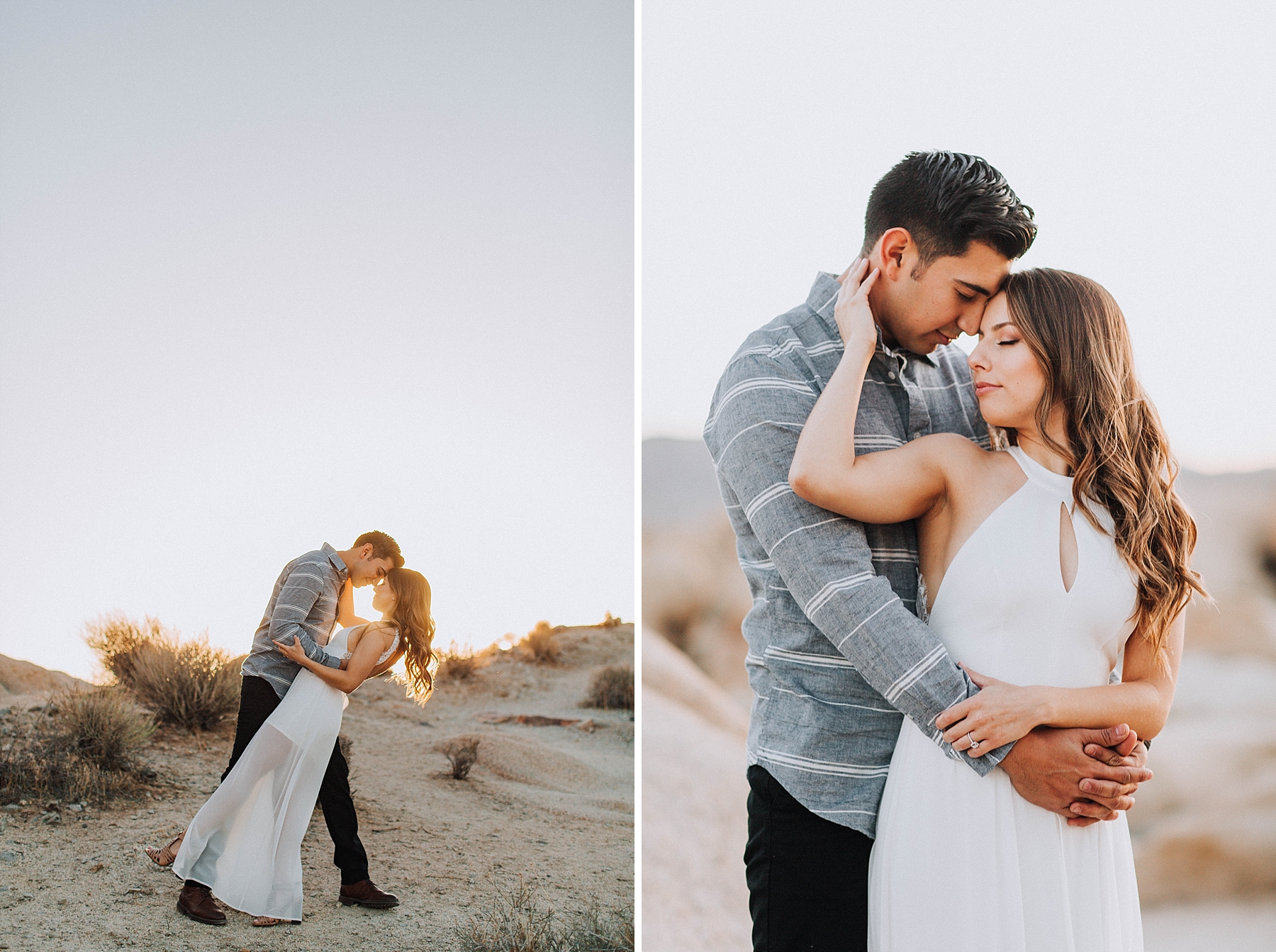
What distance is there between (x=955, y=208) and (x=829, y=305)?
0.24 metres

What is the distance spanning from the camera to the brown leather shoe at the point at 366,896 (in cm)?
261

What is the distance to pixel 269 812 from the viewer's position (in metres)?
2.54

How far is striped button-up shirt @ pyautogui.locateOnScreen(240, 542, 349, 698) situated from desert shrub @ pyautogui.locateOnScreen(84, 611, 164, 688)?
30 cm

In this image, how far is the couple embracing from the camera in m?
1.29

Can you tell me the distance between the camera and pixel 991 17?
3.50 metres

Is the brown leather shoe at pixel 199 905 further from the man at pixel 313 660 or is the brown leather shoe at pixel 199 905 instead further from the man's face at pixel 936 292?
the man's face at pixel 936 292

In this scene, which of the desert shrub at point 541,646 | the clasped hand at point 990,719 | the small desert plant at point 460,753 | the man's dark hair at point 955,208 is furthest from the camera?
the desert shrub at point 541,646

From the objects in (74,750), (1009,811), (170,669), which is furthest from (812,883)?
(74,750)

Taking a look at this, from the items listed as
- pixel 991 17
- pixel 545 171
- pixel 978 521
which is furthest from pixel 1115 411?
pixel 991 17

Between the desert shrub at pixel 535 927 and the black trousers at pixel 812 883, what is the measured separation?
5.34 ft

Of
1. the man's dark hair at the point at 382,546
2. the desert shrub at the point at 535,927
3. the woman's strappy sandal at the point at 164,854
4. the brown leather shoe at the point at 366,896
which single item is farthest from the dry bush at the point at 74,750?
the desert shrub at the point at 535,927

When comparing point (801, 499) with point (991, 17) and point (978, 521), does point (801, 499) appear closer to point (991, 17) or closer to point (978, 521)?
point (978, 521)

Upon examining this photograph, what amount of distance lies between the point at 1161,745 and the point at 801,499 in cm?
294

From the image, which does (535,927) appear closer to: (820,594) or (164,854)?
(164,854)
